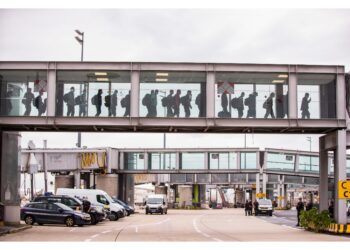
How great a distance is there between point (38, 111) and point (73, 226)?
901 centimetres

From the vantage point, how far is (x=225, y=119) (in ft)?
95.7

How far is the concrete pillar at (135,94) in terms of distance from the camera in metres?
29.0

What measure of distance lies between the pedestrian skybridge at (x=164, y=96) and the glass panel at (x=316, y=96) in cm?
5

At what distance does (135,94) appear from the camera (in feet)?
95.5

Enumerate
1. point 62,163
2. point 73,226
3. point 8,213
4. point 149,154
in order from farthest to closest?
point 149,154
point 62,163
point 73,226
point 8,213

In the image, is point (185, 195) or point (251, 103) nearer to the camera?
point (251, 103)

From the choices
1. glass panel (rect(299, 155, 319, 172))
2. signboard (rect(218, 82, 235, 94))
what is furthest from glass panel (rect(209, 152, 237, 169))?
signboard (rect(218, 82, 235, 94))

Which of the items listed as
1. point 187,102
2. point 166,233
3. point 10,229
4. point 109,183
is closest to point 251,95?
point 187,102

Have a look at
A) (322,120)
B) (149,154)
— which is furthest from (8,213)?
(149,154)

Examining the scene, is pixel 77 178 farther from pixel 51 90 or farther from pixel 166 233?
pixel 166 233

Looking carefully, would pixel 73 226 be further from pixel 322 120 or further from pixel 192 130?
pixel 322 120

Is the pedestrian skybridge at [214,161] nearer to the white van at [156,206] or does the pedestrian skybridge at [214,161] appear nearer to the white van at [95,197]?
the white van at [156,206]

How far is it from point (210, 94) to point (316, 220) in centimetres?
800

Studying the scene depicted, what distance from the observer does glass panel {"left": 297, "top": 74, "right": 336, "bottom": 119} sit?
29656mm
